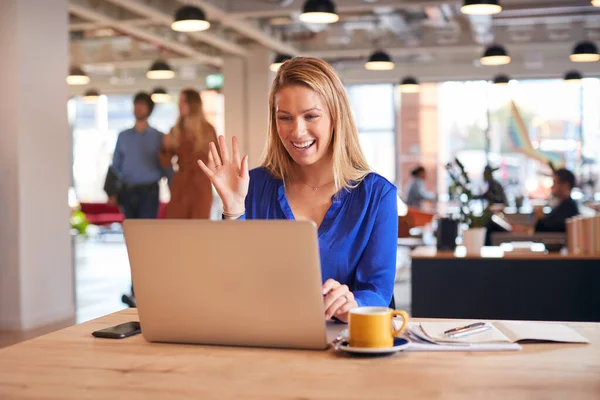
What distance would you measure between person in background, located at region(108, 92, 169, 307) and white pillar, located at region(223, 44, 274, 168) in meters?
5.61

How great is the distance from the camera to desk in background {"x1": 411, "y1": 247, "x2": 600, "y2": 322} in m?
4.80

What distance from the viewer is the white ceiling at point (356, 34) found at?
30.9 feet

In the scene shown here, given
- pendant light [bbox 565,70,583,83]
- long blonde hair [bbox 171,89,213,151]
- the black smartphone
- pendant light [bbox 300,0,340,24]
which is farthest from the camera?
pendant light [bbox 565,70,583,83]

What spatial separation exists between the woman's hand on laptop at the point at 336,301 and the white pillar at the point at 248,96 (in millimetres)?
11221

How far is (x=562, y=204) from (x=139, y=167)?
3.77 meters

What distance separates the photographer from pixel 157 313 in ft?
5.56

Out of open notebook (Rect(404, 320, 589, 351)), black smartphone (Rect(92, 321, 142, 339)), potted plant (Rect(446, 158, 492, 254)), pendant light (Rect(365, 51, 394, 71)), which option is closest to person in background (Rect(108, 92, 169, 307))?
potted plant (Rect(446, 158, 492, 254))

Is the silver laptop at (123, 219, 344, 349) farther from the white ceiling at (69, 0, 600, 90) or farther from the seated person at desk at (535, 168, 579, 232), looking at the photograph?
the white ceiling at (69, 0, 600, 90)

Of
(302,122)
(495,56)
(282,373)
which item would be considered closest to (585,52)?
(495,56)

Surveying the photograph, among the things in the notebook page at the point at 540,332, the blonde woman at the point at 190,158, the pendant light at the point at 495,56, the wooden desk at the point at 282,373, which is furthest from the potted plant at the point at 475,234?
the pendant light at the point at 495,56

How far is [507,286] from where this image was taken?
490 cm

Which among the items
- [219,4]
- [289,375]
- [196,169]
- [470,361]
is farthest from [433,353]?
[219,4]

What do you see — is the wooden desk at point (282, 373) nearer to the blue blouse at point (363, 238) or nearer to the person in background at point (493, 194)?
the blue blouse at point (363, 238)

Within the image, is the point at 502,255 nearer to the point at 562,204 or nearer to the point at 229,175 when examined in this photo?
the point at 562,204
